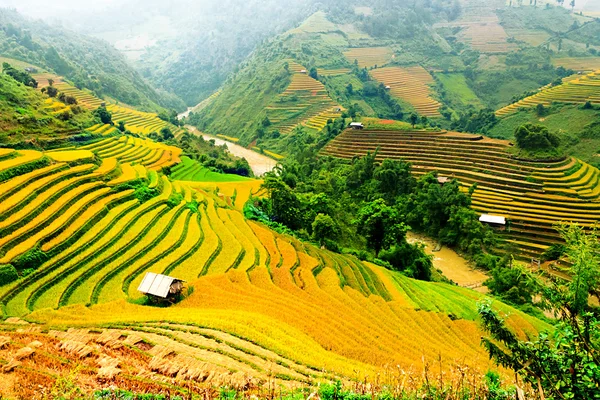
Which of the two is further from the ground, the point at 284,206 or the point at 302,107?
the point at 302,107

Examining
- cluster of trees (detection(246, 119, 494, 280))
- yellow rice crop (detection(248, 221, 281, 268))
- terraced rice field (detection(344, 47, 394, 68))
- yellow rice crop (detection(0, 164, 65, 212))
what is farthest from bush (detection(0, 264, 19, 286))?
terraced rice field (detection(344, 47, 394, 68))

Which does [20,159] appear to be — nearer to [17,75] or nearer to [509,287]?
[509,287]

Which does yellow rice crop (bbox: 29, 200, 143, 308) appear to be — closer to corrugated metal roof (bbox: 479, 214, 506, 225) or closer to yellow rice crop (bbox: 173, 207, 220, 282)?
yellow rice crop (bbox: 173, 207, 220, 282)

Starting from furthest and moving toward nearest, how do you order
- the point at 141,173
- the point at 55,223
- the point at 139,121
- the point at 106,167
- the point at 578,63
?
the point at 578,63 < the point at 139,121 < the point at 141,173 < the point at 106,167 < the point at 55,223

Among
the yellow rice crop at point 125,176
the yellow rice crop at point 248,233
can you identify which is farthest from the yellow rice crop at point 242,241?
the yellow rice crop at point 125,176

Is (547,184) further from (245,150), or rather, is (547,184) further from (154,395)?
(245,150)

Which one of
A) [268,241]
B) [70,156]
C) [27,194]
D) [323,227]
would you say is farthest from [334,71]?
[27,194]

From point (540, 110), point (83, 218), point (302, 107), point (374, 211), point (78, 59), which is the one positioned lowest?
point (374, 211)
